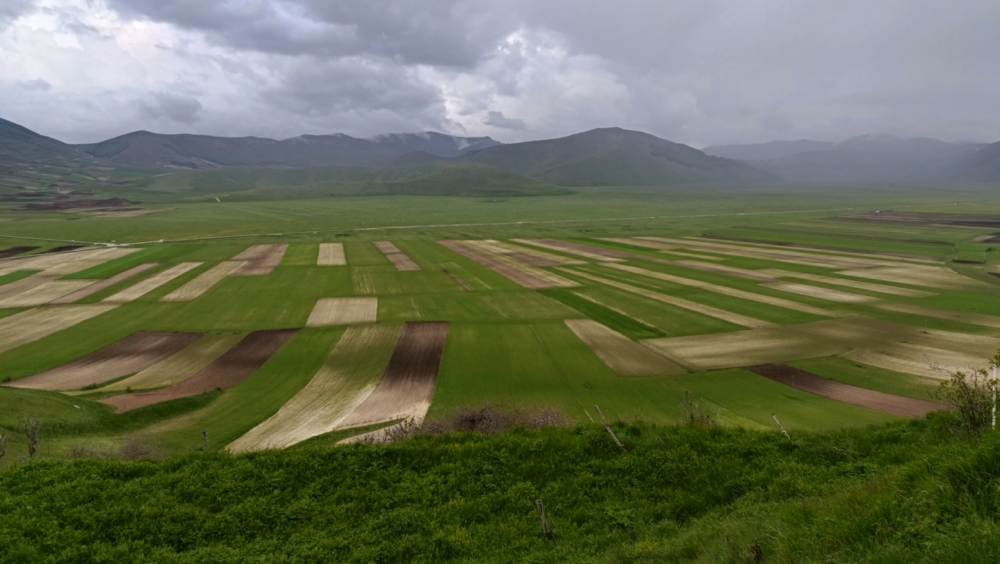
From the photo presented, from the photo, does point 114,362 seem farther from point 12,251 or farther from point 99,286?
point 12,251

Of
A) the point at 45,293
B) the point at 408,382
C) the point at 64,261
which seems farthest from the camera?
the point at 64,261

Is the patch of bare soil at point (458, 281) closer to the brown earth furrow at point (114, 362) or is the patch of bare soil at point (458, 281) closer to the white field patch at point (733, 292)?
the white field patch at point (733, 292)

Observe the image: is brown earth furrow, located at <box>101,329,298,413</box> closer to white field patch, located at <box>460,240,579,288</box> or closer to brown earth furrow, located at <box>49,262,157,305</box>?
brown earth furrow, located at <box>49,262,157,305</box>

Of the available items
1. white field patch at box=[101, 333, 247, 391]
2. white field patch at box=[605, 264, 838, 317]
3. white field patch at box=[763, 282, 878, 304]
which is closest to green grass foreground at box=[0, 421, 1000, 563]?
white field patch at box=[101, 333, 247, 391]

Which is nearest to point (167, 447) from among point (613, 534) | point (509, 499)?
point (509, 499)

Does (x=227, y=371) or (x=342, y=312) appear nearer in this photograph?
(x=227, y=371)

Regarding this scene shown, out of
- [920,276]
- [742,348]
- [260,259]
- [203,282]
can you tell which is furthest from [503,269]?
[920,276]
